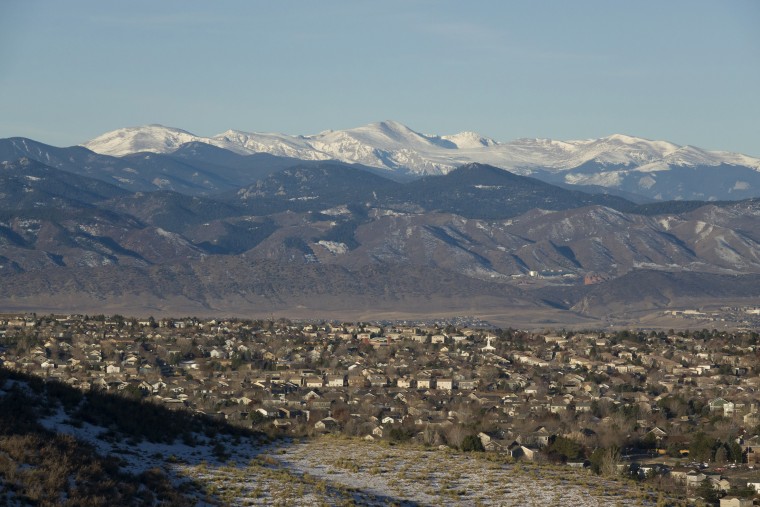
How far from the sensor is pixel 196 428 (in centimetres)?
4038

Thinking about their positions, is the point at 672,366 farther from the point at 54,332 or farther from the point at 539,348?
the point at 54,332

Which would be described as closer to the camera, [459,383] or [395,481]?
[395,481]

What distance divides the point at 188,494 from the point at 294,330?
11648 centimetres

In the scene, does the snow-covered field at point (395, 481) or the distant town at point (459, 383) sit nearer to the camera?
the snow-covered field at point (395, 481)

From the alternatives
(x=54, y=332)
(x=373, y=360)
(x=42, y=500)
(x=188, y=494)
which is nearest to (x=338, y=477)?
(x=188, y=494)

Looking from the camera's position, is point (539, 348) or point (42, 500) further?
point (539, 348)

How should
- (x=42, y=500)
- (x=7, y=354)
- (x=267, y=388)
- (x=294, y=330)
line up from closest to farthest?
(x=42, y=500) < (x=267, y=388) < (x=7, y=354) < (x=294, y=330)

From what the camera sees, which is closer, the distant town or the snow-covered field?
the snow-covered field

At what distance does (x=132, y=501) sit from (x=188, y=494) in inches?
83.8

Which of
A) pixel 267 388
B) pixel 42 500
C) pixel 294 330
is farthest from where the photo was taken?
pixel 294 330

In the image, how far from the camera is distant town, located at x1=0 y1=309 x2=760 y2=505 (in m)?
52.0

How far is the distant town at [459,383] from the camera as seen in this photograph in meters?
52.0

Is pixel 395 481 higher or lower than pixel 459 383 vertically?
higher

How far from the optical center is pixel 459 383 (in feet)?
321
